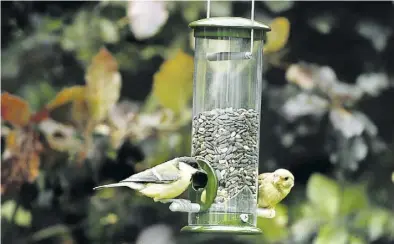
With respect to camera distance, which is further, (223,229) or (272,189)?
(272,189)

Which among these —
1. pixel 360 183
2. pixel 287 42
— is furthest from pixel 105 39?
pixel 360 183

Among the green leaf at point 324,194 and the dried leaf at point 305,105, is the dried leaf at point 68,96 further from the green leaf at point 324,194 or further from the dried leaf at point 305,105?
the green leaf at point 324,194

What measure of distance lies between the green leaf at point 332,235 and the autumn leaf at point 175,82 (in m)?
0.67

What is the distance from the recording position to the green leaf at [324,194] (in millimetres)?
5973

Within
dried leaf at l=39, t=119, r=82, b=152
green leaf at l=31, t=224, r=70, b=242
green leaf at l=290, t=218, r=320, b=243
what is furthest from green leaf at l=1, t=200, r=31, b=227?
green leaf at l=290, t=218, r=320, b=243

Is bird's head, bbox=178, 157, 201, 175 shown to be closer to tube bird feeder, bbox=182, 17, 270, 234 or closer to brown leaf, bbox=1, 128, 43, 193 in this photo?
tube bird feeder, bbox=182, 17, 270, 234

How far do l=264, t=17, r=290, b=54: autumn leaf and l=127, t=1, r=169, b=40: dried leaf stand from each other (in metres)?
0.38

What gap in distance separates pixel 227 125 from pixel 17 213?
1611mm

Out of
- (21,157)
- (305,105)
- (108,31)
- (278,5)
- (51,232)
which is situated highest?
(278,5)

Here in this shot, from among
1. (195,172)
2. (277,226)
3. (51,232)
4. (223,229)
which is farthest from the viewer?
(51,232)

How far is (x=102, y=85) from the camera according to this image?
5.96 meters

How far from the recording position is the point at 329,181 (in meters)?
6.02

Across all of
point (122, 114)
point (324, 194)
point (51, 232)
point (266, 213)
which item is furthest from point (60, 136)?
point (266, 213)

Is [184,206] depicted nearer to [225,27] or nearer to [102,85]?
[225,27]
